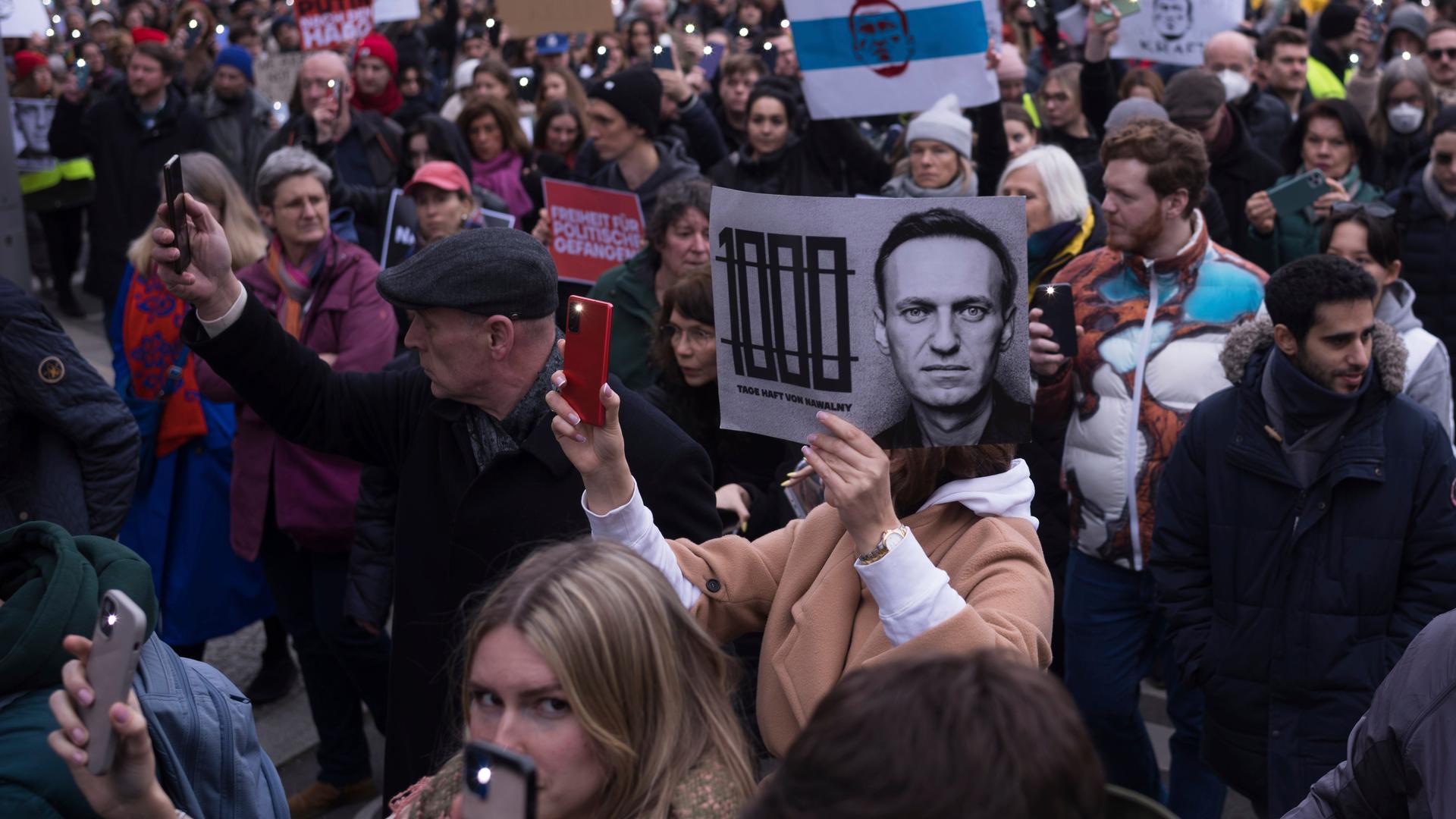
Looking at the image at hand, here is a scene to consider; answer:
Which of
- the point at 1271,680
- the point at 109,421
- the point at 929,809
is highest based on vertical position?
the point at 929,809

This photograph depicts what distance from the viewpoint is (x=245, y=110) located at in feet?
34.6

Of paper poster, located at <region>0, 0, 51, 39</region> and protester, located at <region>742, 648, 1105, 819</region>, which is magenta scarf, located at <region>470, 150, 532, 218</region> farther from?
protester, located at <region>742, 648, 1105, 819</region>

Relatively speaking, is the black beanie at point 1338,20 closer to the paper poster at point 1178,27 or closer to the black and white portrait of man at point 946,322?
the paper poster at point 1178,27

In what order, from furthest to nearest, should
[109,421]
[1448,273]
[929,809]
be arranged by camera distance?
[1448,273] < [109,421] < [929,809]

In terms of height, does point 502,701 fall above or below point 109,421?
above

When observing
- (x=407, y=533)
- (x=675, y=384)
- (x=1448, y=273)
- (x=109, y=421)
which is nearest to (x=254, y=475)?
(x=109, y=421)

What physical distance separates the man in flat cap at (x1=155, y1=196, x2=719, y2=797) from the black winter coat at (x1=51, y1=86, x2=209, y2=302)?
24.3 ft

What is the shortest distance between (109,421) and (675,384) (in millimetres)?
1578

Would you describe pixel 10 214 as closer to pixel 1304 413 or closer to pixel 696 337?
pixel 696 337

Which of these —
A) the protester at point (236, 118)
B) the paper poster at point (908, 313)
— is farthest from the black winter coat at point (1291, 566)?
the protester at point (236, 118)

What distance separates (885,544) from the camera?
2.39m

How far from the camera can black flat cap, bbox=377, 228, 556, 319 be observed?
3145 millimetres

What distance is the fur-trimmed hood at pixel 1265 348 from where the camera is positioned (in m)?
3.86

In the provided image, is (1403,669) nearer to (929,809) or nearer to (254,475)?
(929,809)
